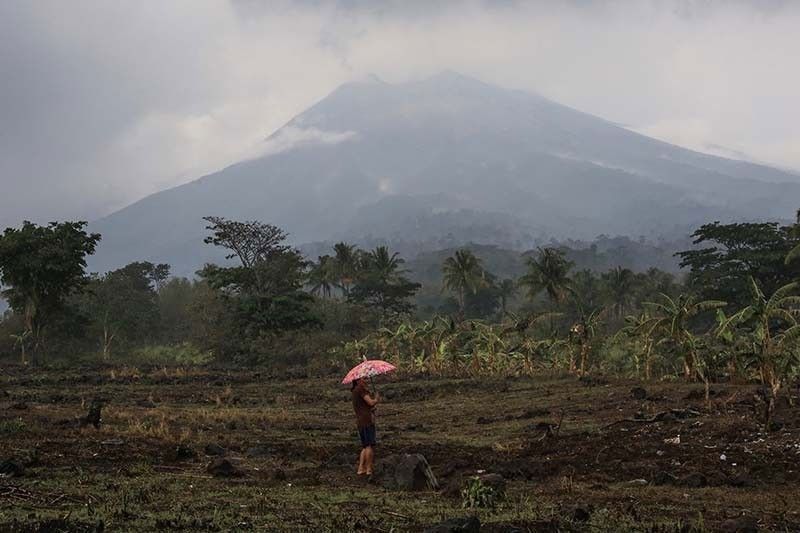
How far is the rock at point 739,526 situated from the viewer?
7.06 meters

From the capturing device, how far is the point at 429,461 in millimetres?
12492

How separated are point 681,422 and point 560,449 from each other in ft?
11.1

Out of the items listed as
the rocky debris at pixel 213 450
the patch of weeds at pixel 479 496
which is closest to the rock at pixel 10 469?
the rocky debris at pixel 213 450

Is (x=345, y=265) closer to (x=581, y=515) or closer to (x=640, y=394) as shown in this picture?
(x=640, y=394)

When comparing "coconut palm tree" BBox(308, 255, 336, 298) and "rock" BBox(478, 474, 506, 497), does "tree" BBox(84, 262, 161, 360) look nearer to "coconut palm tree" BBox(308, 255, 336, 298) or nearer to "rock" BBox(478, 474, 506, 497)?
"coconut palm tree" BBox(308, 255, 336, 298)

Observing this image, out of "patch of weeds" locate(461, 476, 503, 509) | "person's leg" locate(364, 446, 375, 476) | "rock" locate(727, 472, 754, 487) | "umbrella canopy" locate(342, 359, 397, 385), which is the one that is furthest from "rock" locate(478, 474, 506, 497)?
"rock" locate(727, 472, 754, 487)

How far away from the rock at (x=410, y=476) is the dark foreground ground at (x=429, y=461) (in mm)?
221

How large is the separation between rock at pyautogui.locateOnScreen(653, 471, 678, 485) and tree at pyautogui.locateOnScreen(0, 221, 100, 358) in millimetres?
39003

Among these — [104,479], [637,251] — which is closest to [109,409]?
[104,479]

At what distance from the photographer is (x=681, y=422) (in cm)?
1514

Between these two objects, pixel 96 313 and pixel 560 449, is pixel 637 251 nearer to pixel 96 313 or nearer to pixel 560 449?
pixel 96 313

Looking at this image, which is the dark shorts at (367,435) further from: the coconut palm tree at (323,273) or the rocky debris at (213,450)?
the coconut palm tree at (323,273)

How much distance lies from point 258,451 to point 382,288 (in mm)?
59395

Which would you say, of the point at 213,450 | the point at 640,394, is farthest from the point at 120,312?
the point at 213,450
